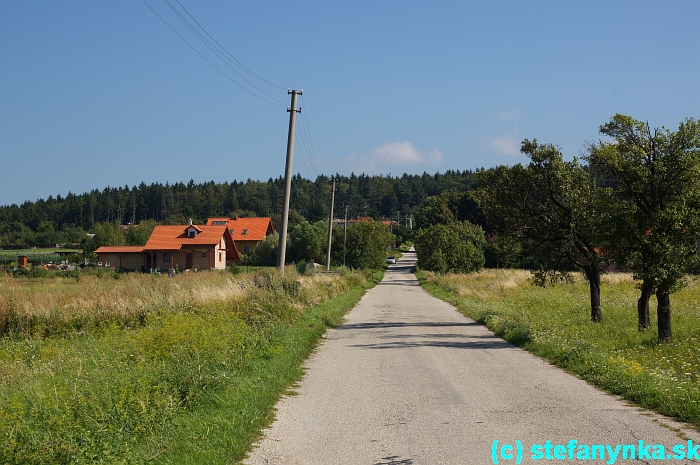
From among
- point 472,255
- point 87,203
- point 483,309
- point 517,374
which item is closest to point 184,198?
point 87,203

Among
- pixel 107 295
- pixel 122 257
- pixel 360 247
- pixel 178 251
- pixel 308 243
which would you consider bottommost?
pixel 122 257

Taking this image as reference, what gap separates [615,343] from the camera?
1583cm

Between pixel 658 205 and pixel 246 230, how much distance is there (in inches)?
3188

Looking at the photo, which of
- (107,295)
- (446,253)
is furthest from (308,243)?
(107,295)

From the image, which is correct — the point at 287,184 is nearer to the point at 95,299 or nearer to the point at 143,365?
the point at 95,299

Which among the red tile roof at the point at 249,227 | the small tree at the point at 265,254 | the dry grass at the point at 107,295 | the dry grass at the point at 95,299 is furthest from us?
the red tile roof at the point at 249,227

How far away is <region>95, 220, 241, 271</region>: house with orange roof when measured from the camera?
199 feet

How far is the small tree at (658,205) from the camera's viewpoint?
15195 millimetres

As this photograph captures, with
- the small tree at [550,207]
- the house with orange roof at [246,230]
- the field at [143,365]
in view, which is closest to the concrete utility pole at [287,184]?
the field at [143,365]

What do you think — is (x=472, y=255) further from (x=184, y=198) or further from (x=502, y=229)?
(x=184, y=198)

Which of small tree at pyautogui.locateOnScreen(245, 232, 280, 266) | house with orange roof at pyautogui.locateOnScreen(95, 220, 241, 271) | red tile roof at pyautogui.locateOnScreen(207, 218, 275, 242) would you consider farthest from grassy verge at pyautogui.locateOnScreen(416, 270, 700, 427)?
red tile roof at pyautogui.locateOnScreen(207, 218, 275, 242)

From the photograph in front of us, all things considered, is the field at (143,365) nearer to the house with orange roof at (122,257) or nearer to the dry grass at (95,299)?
the dry grass at (95,299)

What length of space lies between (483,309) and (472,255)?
4242cm

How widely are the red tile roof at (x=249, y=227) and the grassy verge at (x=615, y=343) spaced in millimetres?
62623
